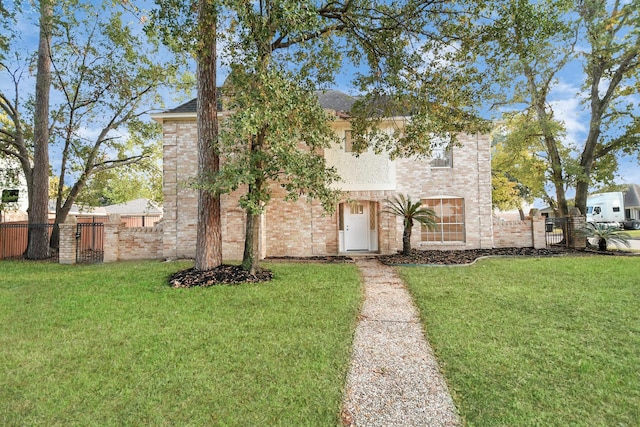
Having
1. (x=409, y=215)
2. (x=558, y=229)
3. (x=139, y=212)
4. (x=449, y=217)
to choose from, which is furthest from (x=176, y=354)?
(x=139, y=212)

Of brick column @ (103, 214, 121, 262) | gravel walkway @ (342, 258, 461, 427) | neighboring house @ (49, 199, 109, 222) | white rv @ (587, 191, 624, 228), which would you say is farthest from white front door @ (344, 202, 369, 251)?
white rv @ (587, 191, 624, 228)

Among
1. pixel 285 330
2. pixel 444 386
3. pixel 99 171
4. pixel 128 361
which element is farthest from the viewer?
pixel 99 171

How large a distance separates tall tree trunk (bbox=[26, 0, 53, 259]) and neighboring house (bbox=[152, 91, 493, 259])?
537 centimetres

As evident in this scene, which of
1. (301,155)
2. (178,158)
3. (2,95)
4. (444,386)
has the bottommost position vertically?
(444,386)

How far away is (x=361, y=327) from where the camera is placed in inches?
192

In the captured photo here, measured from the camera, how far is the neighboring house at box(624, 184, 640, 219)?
29672 millimetres

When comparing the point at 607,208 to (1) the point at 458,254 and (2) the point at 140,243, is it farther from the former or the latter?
(2) the point at 140,243

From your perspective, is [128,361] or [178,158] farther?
[178,158]

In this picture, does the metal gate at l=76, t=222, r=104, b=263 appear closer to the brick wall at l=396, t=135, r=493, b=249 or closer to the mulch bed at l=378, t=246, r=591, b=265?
the mulch bed at l=378, t=246, r=591, b=265

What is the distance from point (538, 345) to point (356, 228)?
9.37 meters

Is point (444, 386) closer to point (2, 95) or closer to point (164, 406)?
point (164, 406)

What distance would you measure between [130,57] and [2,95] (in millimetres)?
5130

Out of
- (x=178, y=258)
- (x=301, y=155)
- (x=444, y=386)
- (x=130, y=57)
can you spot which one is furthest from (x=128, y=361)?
(x=130, y=57)

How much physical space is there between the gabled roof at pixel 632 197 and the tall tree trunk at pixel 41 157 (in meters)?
43.8
